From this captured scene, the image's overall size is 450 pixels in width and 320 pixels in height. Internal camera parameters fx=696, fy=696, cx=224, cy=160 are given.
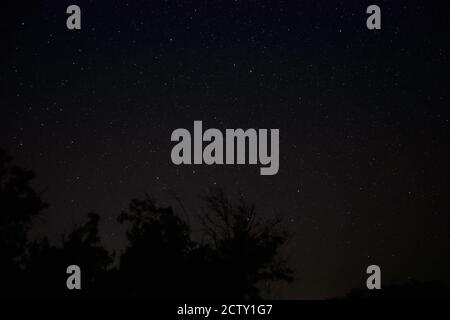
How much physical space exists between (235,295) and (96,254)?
2399mm

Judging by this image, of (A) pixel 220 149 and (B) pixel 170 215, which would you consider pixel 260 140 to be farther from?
(B) pixel 170 215

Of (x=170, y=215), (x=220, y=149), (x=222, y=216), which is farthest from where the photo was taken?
(x=170, y=215)

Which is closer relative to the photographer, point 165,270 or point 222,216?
point 222,216

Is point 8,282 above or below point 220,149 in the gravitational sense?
below

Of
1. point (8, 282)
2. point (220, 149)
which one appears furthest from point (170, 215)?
point (220, 149)

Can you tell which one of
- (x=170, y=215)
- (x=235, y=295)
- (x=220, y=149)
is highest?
(x=220, y=149)

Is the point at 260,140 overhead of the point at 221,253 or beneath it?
overhead
